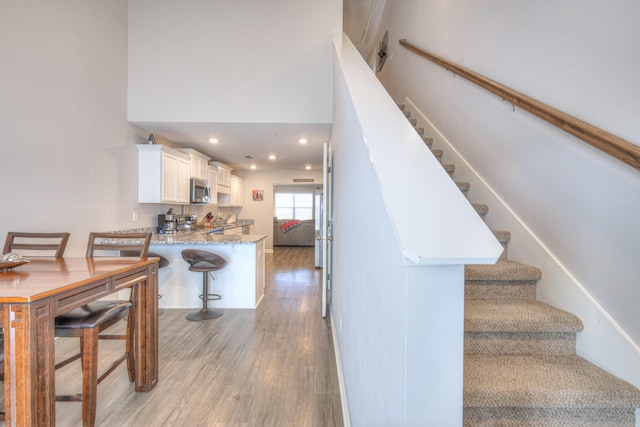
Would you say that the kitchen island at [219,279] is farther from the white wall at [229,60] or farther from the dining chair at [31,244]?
the white wall at [229,60]

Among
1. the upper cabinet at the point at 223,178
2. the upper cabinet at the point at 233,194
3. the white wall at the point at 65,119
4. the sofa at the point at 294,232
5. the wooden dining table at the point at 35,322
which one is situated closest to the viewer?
the wooden dining table at the point at 35,322

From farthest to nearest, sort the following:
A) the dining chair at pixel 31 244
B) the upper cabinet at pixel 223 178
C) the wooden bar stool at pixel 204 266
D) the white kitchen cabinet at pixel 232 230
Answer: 1. the upper cabinet at pixel 223 178
2. the white kitchen cabinet at pixel 232 230
3. the wooden bar stool at pixel 204 266
4. the dining chair at pixel 31 244

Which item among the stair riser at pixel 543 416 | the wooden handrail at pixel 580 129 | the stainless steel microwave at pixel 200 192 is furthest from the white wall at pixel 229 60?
the stair riser at pixel 543 416

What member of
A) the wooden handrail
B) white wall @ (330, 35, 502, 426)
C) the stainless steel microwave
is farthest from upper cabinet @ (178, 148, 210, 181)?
white wall @ (330, 35, 502, 426)

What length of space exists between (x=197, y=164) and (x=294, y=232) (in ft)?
14.3

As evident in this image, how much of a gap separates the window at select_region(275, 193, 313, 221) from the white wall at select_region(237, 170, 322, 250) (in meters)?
0.71

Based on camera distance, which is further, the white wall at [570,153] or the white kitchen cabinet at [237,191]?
the white kitchen cabinet at [237,191]

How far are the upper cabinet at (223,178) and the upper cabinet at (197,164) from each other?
560 millimetres

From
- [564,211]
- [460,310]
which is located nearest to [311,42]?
[564,211]

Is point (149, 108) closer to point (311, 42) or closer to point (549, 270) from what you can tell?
point (311, 42)

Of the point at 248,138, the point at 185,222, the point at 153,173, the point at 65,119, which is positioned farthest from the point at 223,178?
the point at 65,119

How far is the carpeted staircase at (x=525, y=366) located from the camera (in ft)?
3.53

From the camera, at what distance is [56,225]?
2.56 m

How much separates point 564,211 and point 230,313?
3203mm
